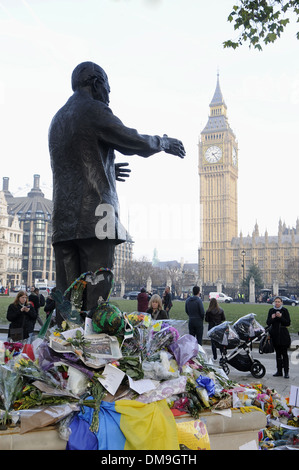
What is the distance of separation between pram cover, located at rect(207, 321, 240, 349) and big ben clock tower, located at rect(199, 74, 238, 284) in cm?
9416

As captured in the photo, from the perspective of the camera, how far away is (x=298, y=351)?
9922mm

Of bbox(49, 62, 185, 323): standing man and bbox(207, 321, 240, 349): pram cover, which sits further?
bbox(207, 321, 240, 349): pram cover

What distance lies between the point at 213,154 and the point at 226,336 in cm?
10125

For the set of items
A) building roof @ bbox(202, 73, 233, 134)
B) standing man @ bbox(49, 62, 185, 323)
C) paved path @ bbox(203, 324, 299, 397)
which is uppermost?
building roof @ bbox(202, 73, 233, 134)

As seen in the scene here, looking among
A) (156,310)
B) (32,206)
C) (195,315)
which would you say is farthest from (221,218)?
(156,310)

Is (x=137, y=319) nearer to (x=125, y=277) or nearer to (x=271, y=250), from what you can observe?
(x=125, y=277)

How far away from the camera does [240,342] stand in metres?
8.28

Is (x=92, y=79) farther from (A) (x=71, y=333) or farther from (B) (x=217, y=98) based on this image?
(B) (x=217, y=98)

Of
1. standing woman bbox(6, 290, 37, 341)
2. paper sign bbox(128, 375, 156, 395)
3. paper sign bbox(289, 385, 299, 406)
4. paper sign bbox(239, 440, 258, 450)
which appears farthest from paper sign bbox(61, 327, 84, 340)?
standing woman bbox(6, 290, 37, 341)

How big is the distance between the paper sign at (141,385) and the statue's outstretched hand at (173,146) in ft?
5.69

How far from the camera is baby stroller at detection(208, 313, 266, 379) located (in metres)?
7.93

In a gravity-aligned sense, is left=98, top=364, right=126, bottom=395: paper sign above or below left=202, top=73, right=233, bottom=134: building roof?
below

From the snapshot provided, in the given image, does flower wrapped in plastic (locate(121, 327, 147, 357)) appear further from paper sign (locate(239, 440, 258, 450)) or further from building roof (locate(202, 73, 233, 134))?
building roof (locate(202, 73, 233, 134))

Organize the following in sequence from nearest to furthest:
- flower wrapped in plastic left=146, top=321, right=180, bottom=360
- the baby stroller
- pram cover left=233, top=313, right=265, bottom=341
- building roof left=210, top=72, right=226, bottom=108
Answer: flower wrapped in plastic left=146, top=321, right=180, bottom=360, the baby stroller, pram cover left=233, top=313, right=265, bottom=341, building roof left=210, top=72, right=226, bottom=108
